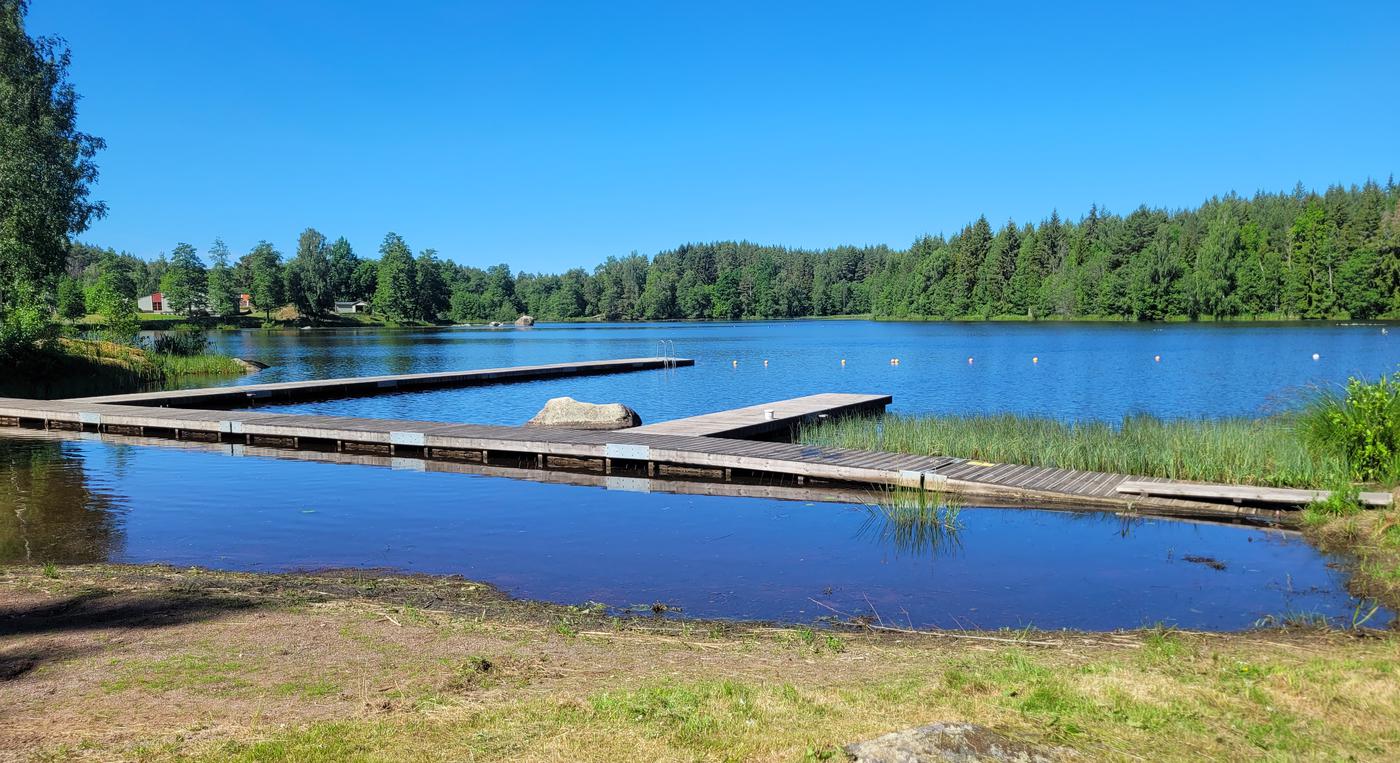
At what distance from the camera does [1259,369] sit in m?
33.9

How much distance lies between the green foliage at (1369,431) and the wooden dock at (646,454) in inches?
62.6

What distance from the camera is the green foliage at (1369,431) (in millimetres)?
10984

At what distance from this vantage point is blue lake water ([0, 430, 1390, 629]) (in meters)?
7.71

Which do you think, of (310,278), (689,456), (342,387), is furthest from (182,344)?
(310,278)

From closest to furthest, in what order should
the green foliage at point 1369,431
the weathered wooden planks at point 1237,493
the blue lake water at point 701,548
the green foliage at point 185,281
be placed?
the blue lake water at point 701,548 < the weathered wooden planks at point 1237,493 < the green foliage at point 1369,431 < the green foliage at point 185,281

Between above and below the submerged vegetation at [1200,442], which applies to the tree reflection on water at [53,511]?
below

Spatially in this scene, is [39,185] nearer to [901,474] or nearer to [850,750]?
[901,474]

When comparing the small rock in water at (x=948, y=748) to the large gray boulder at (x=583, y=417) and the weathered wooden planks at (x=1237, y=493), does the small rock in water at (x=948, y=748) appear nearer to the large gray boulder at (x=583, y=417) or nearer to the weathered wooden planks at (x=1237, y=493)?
the weathered wooden planks at (x=1237, y=493)

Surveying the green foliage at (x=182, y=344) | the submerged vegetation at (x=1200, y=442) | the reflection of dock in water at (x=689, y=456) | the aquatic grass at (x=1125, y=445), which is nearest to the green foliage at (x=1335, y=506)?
the submerged vegetation at (x=1200, y=442)

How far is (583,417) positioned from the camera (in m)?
17.9

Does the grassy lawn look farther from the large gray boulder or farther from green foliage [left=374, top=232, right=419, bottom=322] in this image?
green foliage [left=374, top=232, right=419, bottom=322]

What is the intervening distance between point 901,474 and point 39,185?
30561 millimetres

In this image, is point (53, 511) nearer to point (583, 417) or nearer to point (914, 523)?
point (583, 417)

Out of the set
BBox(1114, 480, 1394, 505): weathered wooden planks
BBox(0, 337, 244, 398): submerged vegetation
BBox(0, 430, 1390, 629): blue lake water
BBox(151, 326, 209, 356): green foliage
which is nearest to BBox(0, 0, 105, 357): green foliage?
BBox(0, 337, 244, 398): submerged vegetation
